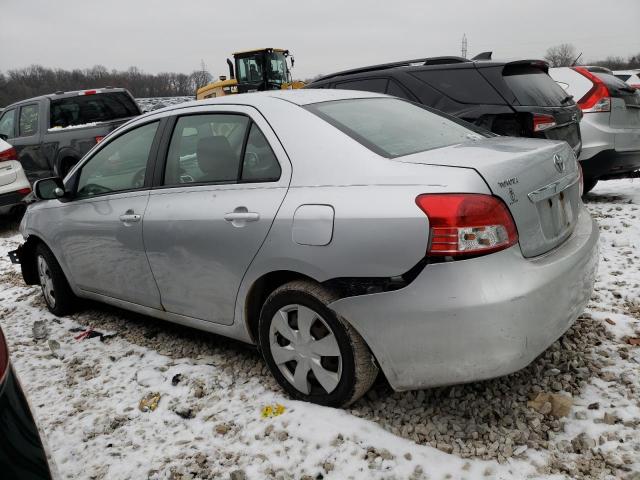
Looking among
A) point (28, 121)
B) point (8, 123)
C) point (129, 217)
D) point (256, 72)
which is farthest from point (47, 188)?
point (256, 72)

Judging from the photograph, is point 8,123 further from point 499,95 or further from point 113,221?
point 499,95

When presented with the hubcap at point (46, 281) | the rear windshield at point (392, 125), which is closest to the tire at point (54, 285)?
the hubcap at point (46, 281)

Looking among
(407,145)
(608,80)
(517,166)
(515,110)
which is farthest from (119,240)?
(608,80)

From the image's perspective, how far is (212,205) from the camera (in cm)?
290

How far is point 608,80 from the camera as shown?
631cm

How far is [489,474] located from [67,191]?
341cm

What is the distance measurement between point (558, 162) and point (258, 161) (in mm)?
1487

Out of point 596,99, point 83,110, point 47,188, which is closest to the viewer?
point 47,188

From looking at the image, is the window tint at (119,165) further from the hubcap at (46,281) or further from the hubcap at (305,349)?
the hubcap at (305,349)

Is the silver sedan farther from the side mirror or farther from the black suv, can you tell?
the black suv

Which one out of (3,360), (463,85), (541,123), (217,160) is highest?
(463,85)

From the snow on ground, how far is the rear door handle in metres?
0.97

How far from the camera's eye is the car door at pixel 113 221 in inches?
135

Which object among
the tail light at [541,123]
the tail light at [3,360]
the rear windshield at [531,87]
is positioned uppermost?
the rear windshield at [531,87]
